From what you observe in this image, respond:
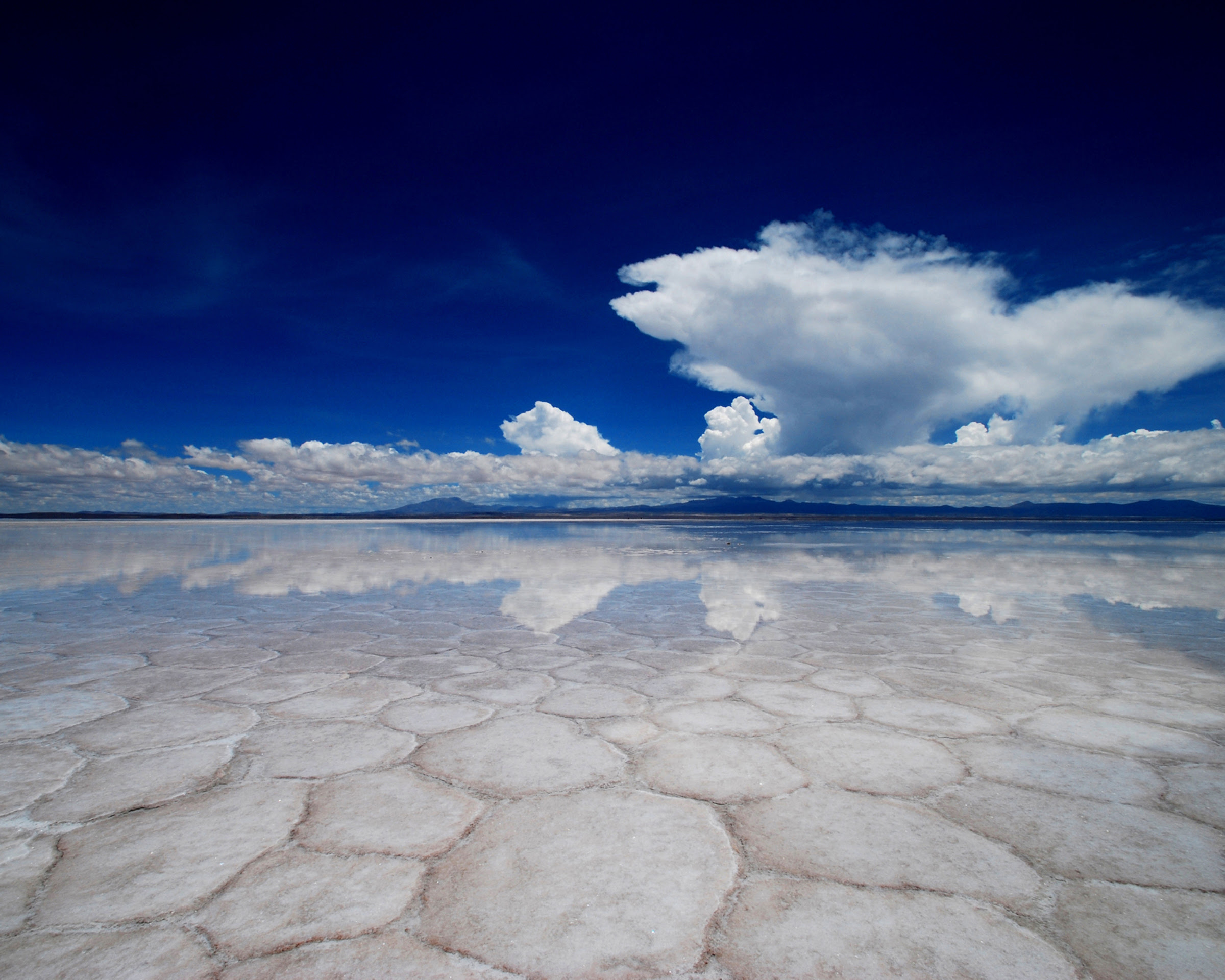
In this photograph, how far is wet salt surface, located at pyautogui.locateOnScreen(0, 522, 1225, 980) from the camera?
134 centimetres

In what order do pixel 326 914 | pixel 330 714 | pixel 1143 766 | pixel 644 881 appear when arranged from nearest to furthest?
1. pixel 326 914
2. pixel 644 881
3. pixel 1143 766
4. pixel 330 714

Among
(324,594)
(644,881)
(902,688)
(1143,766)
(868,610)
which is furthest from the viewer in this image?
(324,594)

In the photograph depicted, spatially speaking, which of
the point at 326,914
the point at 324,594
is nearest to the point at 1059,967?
the point at 326,914

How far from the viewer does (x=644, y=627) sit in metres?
4.88

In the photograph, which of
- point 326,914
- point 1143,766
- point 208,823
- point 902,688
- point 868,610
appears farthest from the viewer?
point 868,610

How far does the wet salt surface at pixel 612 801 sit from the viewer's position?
52.9 inches

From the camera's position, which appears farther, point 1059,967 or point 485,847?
point 485,847

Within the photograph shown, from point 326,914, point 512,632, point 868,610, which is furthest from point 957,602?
point 326,914

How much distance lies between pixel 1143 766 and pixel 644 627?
10.3 ft

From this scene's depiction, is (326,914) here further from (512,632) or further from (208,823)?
(512,632)

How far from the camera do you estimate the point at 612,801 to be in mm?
1972

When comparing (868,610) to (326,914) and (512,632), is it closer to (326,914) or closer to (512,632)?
(512,632)

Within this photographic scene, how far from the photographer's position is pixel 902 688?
3.21 meters

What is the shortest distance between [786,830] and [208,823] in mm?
1755
